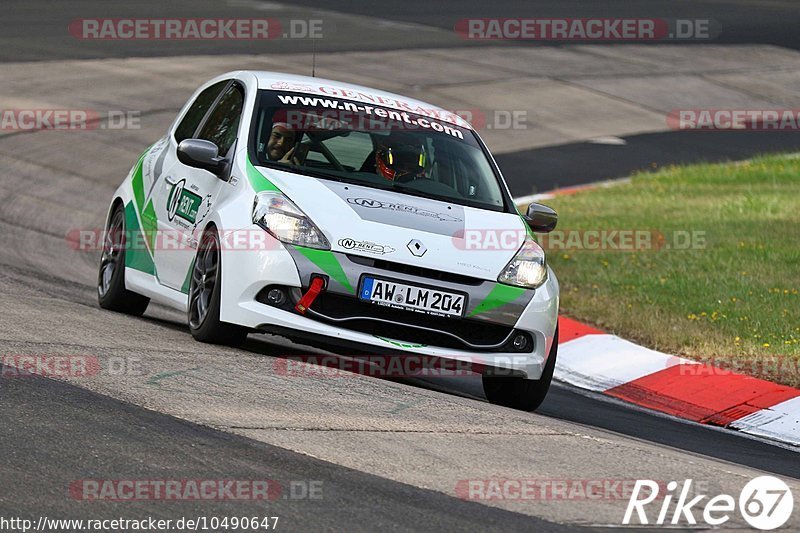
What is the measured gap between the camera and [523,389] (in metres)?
8.41

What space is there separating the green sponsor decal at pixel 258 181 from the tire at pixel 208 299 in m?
0.33

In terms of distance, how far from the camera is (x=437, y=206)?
8422 mm

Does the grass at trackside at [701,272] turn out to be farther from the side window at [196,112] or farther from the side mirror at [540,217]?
the side window at [196,112]

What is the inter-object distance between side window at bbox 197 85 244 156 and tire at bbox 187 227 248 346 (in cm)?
79

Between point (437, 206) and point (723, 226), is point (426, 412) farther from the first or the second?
point (723, 226)

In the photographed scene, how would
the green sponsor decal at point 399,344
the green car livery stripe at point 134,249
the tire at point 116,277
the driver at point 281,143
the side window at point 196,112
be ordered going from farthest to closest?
the tire at point 116,277 → the side window at point 196,112 → the green car livery stripe at point 134,249 → the driver at point 281,143 → the green sponsor decal at point 399,344

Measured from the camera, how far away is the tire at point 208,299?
26.5 ft

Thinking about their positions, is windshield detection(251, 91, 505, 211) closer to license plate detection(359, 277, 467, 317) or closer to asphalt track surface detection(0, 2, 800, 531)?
license plate detection(359, 277, 467, 317)

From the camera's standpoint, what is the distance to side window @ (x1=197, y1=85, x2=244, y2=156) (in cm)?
899

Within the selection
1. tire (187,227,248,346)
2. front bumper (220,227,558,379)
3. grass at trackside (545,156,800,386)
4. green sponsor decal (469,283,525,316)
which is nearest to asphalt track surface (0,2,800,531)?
tire (187,227,248,346)

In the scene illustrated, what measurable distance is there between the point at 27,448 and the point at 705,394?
5060 millimetres

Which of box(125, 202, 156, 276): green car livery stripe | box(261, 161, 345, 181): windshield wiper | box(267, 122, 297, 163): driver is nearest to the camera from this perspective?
box(261, 161, 345, 181): windshield wiper

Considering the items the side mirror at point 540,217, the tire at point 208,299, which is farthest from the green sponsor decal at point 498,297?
the tire at point 208,299

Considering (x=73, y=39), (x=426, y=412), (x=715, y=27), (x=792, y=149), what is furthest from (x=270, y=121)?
(x=715, y=27)
